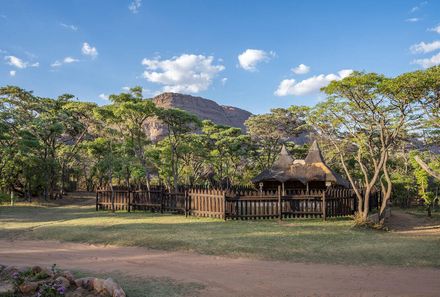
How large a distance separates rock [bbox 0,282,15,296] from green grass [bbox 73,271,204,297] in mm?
1180

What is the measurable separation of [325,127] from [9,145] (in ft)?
71.6

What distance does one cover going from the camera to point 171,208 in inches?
742

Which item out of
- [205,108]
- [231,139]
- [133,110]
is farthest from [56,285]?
[205,108]

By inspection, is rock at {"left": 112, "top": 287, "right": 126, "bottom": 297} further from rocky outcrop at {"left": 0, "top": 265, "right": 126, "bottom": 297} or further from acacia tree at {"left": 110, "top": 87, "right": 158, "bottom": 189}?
acacia tree at {"left": 110, "top": 87, "right": 158, "bottom": 189}

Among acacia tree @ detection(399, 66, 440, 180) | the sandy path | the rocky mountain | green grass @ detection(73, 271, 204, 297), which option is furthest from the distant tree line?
the rocky mountain

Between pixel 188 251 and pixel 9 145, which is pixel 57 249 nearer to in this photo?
pixel 188 251

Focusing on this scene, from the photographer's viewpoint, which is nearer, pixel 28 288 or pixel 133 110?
pixel 28 288

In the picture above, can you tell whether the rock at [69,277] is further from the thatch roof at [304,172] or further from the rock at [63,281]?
the thatch roof at [304,172]

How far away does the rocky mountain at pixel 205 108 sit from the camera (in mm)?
127500

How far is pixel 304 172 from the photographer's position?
23.6 meters

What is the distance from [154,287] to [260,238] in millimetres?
5370

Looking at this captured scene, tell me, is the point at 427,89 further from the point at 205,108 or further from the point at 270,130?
the point at 205,108

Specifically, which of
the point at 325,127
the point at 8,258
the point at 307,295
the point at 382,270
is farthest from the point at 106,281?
the point at 325,127

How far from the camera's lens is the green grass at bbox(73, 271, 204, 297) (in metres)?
6.09
